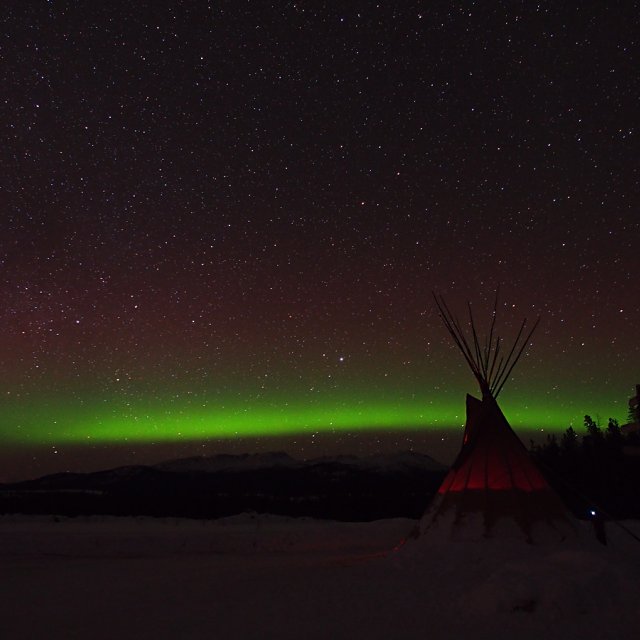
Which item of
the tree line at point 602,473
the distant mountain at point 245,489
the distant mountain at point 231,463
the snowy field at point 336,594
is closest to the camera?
the snowy field at point 336,594

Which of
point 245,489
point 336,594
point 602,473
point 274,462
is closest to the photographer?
point 336,594

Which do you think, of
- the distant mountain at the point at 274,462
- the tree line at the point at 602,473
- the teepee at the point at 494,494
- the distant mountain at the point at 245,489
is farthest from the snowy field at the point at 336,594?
the distant mountain at the point at 274,462

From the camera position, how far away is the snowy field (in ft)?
22.0

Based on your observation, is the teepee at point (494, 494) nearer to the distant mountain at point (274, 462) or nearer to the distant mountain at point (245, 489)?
the distant mountain at point (245, 489)

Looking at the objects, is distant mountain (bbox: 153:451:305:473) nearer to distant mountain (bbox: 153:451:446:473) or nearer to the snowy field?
distant mountain (bbox: 153:451:446:473)

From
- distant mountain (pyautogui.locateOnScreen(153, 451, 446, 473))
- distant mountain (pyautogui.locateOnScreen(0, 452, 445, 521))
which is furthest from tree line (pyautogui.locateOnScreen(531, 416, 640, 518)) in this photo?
distant mountain (pyautogui.locateOnScreen(153, 451, 446, 473))

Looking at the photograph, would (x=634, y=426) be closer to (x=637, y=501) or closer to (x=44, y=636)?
(x=637, y=501)

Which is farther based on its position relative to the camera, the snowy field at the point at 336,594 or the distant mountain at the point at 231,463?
the distant mountain at the point at 231,463

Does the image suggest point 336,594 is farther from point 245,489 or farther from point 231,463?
point 231,463

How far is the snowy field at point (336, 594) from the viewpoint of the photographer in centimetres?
672

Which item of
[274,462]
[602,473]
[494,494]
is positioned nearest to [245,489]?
[274,462]

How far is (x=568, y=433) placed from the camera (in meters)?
37.1

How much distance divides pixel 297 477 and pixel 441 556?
8569 centimetres

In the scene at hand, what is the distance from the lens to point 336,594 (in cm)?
841
